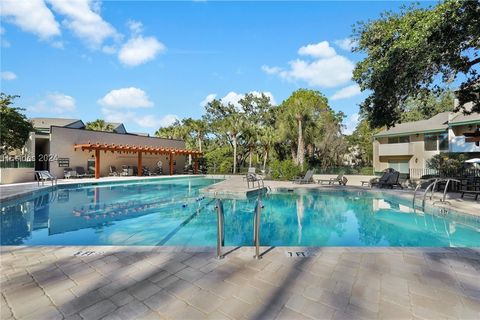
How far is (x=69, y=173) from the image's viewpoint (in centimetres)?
2116

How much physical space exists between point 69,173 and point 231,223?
60.7 ft

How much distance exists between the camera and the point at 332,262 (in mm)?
3869

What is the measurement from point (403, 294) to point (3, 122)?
28.7 m

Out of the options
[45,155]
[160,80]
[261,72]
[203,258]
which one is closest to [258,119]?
[261,72]

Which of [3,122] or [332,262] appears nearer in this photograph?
[332,262]

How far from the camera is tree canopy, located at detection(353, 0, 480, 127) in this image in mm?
7691

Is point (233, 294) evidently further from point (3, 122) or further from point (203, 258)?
point (3, 122)

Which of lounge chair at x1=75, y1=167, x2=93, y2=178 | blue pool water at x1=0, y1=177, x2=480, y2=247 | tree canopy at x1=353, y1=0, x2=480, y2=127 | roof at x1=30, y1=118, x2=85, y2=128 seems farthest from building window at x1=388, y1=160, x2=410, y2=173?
roof at x1=30, y1=118, x2=85, y2=128

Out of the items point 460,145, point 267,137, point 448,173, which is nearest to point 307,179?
point 448,173

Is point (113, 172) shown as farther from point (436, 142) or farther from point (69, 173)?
point (436, 142)

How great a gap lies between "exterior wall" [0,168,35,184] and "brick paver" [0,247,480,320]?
17228 mm

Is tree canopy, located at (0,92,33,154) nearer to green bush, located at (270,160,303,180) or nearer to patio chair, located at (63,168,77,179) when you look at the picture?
patio chair, located at (63,168,77,179)

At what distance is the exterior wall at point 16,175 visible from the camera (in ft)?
56.4

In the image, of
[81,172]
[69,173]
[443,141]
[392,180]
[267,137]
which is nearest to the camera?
[392,180]
